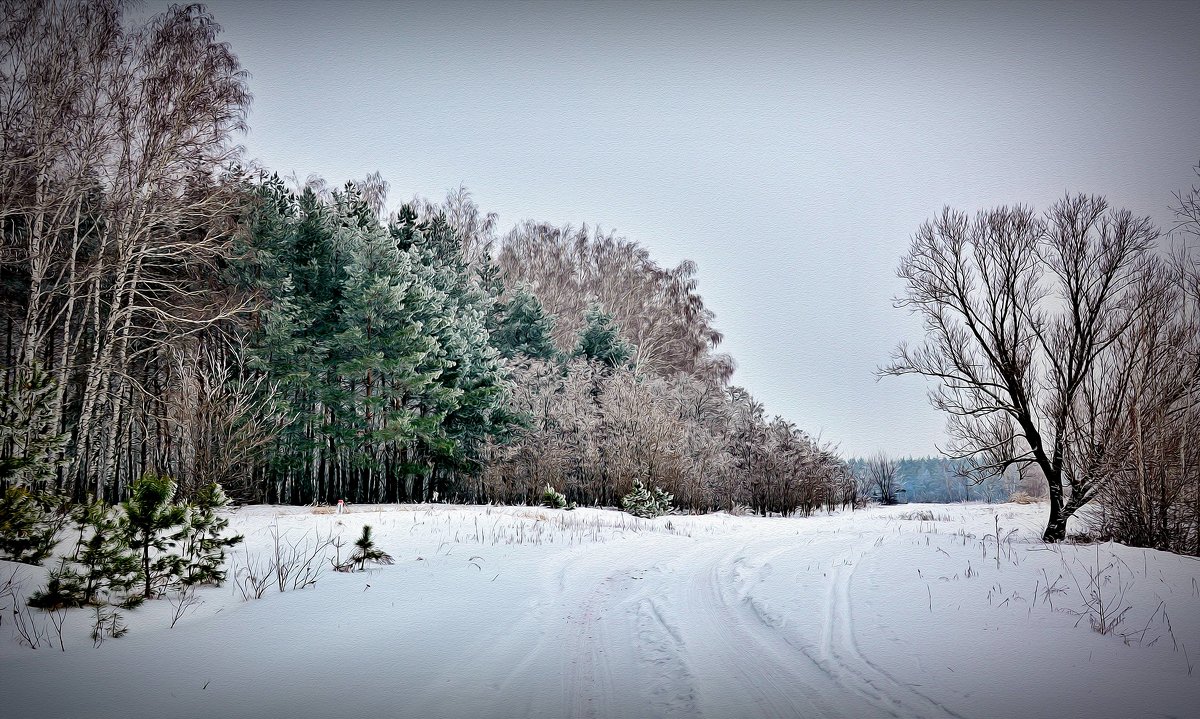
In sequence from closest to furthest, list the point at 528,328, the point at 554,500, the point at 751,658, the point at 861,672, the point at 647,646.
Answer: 1. the point at 861,672
2. the point at 751,658
3. the point at 647,646
4. the point at 554,500
5. the point at 528,328

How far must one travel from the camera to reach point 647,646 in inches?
165

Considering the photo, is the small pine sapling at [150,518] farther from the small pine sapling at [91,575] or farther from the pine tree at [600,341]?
the pine tree at [600,341]

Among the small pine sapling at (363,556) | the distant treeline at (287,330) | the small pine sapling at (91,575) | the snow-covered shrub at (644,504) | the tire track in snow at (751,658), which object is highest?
the distant treeline at (287,330)

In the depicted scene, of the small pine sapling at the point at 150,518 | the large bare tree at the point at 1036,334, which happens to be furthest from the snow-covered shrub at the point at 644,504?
the small pine sapling at the point at 150,518

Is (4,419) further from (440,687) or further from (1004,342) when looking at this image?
(1004,342)

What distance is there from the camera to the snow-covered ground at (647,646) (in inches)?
124

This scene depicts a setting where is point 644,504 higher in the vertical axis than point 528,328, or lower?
lower

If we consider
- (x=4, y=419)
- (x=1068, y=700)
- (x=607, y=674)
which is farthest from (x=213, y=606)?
(x=1068, y=700)

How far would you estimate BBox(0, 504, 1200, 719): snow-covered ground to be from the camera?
314 cm

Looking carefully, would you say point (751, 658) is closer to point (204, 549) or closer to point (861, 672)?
point (861, 672)

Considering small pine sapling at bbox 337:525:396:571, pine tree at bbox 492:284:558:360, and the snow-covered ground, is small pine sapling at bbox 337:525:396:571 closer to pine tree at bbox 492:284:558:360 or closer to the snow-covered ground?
the snow-covered ground

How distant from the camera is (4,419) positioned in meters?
5.32

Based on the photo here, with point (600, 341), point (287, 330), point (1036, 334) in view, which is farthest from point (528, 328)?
point (1036, 334)

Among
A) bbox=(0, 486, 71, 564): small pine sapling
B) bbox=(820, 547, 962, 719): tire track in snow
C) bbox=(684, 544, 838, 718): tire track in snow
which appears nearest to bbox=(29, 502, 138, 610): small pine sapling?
bbox=(0, 486, 71, 564): small pine sapling
